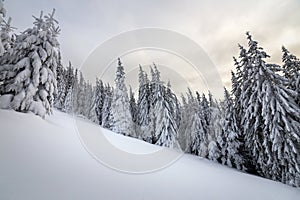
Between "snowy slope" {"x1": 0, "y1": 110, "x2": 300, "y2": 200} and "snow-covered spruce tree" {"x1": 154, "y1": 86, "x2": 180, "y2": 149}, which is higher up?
"snow-covered spruce tree" {"x1": 154, "y1": 86, "x2": 180, "y2": 149}

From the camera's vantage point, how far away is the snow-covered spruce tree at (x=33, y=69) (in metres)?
11.8

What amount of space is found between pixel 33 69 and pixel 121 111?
19621 millimetres

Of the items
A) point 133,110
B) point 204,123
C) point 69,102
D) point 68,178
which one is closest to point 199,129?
point 204,123

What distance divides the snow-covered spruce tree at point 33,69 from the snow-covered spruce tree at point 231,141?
68.0 ft

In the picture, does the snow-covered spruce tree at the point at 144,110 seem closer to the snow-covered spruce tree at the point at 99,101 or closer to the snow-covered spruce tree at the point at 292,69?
the snow-covered spruce tree at the point at 99,101

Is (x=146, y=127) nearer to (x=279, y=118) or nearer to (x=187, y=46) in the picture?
(x=279, y=118)

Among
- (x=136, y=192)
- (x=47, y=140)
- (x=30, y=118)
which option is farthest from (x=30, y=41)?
(x=136, y=192)

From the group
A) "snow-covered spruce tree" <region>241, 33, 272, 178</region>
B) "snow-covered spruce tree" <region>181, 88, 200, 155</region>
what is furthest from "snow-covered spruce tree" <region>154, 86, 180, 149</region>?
"snow-covered spruce tree" <region>241, 33, 272, 178</region>

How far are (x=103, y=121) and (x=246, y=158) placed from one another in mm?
29615

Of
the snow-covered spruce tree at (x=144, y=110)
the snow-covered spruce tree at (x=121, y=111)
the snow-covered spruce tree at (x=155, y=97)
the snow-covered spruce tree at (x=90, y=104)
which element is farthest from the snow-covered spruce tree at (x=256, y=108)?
the snow-covered spruce tree at (x=90, y=104)

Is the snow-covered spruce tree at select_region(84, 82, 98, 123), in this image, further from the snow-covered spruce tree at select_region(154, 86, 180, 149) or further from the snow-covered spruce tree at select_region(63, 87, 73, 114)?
the snow-covered spruce tree at select_region(154, 86, 180, 149)

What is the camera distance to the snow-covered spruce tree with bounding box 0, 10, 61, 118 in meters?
11.8

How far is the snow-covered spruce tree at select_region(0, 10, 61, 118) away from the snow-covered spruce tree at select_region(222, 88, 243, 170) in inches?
816

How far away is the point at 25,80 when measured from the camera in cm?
1213
